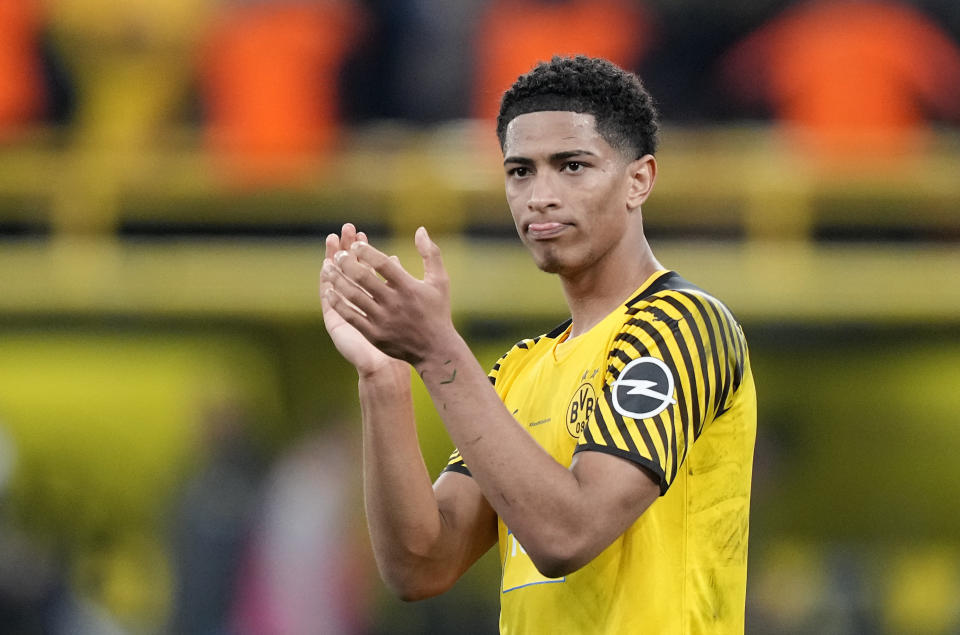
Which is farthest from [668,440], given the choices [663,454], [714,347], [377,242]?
[377,242]

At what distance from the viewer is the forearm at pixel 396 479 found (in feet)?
10.5

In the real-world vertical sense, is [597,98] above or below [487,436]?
above

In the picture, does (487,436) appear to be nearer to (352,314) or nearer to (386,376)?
(352,314)

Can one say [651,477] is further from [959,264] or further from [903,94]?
[903,94]

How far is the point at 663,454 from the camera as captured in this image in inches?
109

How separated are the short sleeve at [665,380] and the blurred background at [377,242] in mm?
5677

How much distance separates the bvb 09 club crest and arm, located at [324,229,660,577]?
0.24 m

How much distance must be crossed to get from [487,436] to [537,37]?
7423 millimetres

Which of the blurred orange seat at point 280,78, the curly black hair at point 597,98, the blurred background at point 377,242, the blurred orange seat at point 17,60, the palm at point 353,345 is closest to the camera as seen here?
the palm at point 353,345

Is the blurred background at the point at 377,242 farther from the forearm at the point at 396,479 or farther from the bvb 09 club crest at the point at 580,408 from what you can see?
the bvb 09 club crest at the point at 580,408

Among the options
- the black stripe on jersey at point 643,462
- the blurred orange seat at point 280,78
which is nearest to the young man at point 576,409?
the black stripe on jersey at point 643,462

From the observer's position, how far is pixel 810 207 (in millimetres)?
9734

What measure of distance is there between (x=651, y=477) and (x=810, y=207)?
23.9ft

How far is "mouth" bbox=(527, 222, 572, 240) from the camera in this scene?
3141 millimetres
